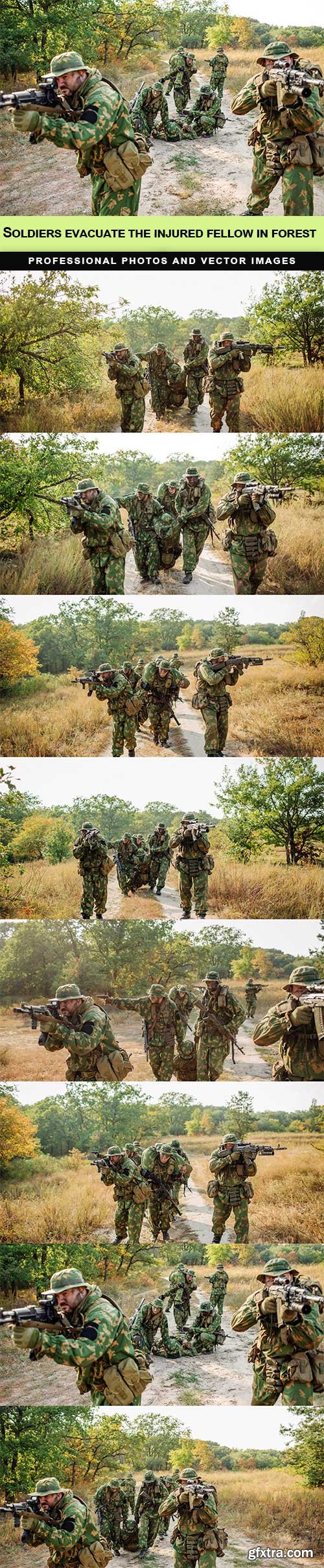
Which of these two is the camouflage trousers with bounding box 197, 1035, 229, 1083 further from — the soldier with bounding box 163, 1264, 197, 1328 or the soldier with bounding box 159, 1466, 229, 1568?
the soldier with bounding box 159, 1466, 229, 1568

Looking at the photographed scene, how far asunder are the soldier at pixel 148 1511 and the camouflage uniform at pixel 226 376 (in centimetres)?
707

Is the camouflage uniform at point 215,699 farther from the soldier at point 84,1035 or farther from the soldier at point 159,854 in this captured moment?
the soldier at point 84,1035

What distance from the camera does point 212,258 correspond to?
13.9 metres

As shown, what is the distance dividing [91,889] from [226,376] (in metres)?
A: 3.63

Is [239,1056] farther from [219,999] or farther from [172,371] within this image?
[172,371]

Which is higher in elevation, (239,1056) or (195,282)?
(195,282)

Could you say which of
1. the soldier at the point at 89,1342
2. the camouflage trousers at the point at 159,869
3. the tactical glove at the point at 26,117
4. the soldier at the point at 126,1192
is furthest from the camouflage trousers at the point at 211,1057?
the tactical glove at the point at 26,117

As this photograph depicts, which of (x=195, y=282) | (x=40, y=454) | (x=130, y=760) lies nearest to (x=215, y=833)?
(x=130, y=760)

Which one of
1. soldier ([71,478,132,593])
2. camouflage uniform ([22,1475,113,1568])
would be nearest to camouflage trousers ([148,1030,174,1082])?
camouflage uniform ([22,1475,113,1568])

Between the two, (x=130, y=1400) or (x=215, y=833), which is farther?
(x=215, y=833)

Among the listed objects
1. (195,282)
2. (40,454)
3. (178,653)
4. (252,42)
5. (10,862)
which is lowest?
(10,862)

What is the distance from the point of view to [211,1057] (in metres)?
13.6

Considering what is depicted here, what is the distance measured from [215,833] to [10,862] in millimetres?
1410

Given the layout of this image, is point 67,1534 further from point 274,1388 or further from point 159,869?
point 159,869
